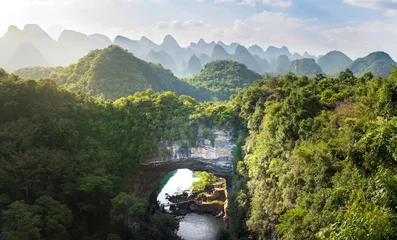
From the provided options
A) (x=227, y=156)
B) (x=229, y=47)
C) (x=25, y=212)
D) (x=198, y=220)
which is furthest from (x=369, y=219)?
(x=229, y=47)

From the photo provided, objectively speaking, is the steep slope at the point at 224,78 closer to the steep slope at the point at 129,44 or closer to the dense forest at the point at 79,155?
the dense forest at the point at 79,155

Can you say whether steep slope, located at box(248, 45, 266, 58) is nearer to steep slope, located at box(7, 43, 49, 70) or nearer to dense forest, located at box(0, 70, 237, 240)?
steep slope, located at box(7, 43, 49, 70)

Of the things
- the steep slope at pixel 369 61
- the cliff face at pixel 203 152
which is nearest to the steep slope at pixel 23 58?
the cliff face at pixel 203 152

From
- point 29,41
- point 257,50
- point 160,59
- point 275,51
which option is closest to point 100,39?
point 160,59

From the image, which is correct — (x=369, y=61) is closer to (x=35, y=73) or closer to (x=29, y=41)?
(x=35, y=73)

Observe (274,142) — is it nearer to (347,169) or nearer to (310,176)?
(310,176)

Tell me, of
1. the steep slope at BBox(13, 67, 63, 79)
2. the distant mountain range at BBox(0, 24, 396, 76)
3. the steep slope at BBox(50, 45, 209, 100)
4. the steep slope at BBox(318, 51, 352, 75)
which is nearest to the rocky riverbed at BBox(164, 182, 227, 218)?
the steep slope at BBox(50, 45, 209, 100)
